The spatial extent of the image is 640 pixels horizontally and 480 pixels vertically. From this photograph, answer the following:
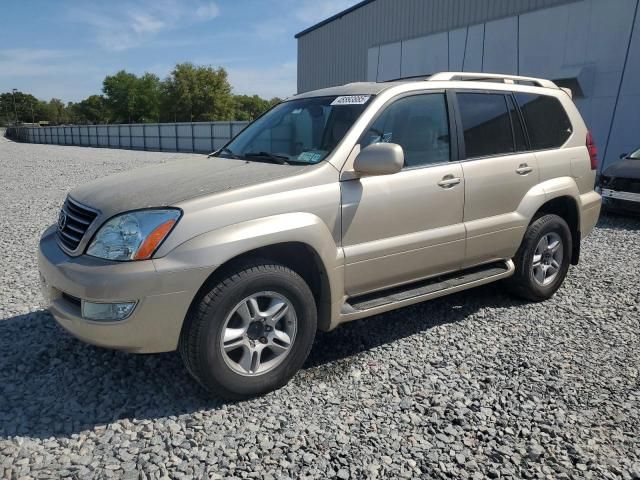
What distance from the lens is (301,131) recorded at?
3.64 meters

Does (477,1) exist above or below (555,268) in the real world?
above

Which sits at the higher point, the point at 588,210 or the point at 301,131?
the point at 301,131

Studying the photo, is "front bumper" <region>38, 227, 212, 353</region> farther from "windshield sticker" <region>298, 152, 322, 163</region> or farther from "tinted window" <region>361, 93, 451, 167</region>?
"tinted window" <region>361, 93, 451, 167</region>

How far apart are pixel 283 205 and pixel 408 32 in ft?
60.2

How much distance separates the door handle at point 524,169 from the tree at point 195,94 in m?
68.4

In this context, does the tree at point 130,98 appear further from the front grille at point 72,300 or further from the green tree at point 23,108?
the front grille at point 72,300

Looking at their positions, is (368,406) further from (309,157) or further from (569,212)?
(569,212)

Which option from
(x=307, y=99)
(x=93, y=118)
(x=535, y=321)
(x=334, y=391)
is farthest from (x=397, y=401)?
(x=93, y=118)

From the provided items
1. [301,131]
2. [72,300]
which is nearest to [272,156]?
[301,131]

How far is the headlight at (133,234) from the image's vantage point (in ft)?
8.55

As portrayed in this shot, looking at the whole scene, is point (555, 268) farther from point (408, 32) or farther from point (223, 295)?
point (408, 32)

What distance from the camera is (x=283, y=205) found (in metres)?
2.91

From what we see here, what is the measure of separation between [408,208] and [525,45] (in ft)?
46.7

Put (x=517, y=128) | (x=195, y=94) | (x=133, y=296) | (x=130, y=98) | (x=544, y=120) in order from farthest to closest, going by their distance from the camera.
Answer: (x=130, y=98), (x=195, y=94), (x=544, y=120), (x=517, y=128), (x=133, y=296)
